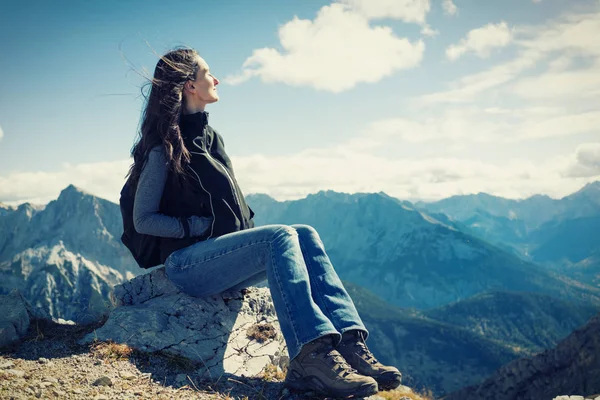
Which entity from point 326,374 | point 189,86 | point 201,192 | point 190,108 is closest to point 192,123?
point 190,108

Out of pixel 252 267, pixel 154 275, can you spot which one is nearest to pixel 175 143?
pixel 252 267

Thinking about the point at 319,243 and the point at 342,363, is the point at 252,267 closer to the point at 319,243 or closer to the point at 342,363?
the point at 319,243

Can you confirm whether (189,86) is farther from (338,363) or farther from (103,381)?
(338,363)

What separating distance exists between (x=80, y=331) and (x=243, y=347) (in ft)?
11.3

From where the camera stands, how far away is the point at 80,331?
8.40 m

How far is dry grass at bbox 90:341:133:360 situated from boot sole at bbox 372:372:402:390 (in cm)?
425

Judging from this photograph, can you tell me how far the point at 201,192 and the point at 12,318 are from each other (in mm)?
4860

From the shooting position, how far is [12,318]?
802 centimetres

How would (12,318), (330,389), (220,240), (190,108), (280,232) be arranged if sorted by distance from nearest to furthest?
(330,389), (280,232), (220,240), (190,108), (12,318)

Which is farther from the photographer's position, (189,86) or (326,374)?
(189,86)

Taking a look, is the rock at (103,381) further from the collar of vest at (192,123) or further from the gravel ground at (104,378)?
the collar of vest at (192,123)

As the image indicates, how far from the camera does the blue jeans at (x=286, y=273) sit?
231 inches

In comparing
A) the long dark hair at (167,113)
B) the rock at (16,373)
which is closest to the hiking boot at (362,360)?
the long dark hair at (167,113)

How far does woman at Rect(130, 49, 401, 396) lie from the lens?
586 centimetres
